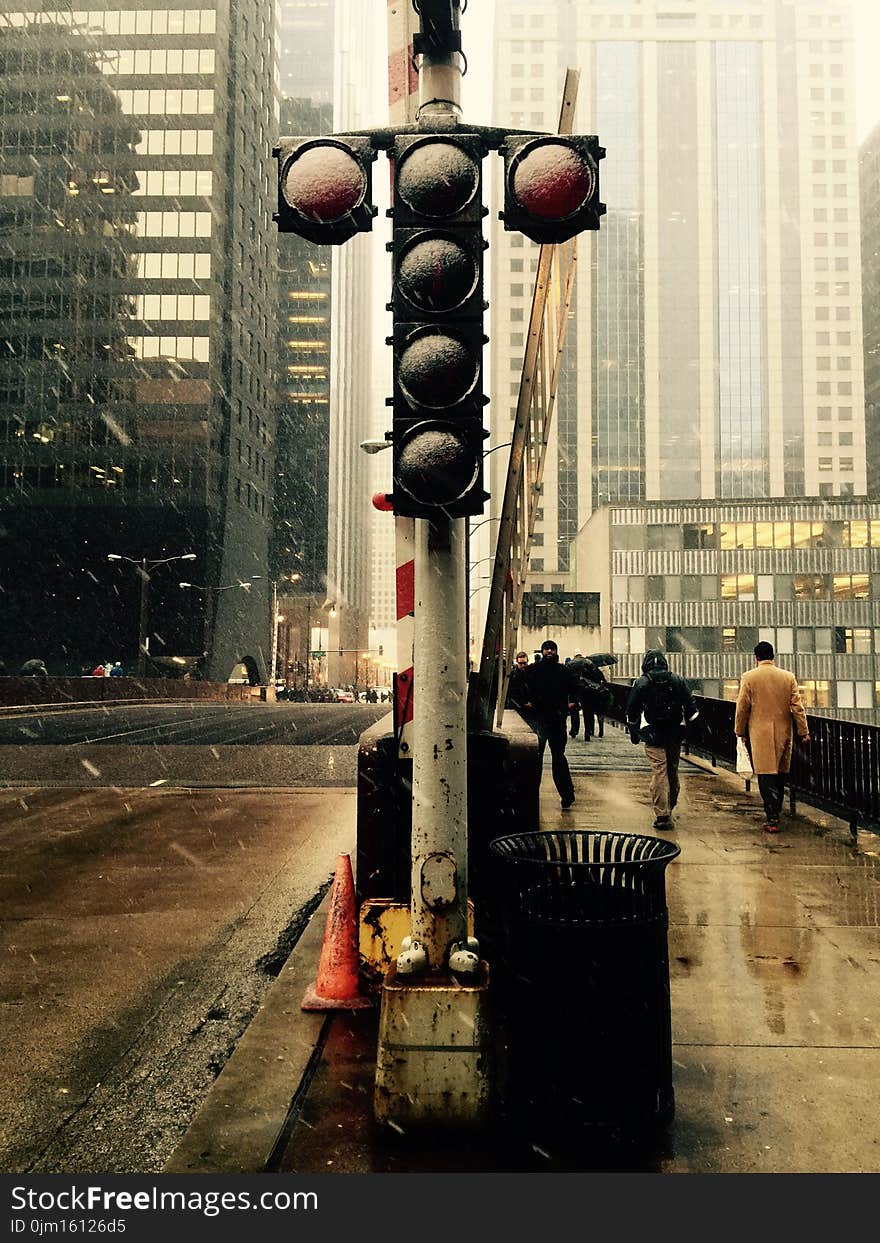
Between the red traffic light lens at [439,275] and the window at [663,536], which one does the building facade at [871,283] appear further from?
the red traffic light lens at [439,275]

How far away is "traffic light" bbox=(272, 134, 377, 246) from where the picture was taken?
346 centimetres

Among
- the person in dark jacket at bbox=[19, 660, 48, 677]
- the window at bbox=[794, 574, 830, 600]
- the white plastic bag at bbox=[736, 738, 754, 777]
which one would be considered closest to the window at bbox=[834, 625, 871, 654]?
the window at bbox=[794, 574, 830, 600]

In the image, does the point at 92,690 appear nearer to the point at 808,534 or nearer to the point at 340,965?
the point at 340,965

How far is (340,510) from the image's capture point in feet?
528

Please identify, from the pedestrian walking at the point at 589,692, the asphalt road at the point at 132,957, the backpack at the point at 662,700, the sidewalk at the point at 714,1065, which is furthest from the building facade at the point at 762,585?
the sidewalk at the point at 714,1065

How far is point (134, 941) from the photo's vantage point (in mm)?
5992

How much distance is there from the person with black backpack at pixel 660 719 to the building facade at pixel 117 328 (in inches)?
2465

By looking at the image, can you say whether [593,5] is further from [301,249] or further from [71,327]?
[71,327]

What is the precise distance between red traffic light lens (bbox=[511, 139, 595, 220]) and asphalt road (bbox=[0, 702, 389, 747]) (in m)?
18.3

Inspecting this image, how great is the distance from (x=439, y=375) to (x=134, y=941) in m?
4.52

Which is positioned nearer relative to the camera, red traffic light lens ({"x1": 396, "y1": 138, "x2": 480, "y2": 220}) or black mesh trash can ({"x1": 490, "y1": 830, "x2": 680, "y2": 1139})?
black mesh trash can ({"x1": 490, "y1": 830, "x2": 680, "y2": 1139})

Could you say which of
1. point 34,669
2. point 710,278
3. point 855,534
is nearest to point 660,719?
point 34,669

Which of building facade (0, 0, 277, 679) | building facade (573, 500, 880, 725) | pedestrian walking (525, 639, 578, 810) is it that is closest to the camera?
pedestrian walking (525, 639, 578, 810)

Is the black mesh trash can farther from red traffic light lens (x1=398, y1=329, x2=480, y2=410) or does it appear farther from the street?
red traffic light lens (x1=398, y1=329, x2=480, y2=410)
